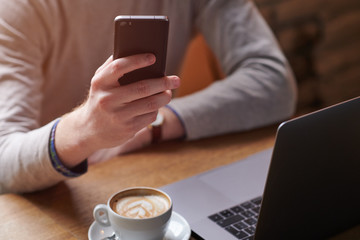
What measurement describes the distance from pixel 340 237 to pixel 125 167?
1.41 ft

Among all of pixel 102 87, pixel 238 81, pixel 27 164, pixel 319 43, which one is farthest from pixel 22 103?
pixel 319 43

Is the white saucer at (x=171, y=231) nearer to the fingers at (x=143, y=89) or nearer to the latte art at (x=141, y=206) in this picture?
the latte art at (x=141, y=206)

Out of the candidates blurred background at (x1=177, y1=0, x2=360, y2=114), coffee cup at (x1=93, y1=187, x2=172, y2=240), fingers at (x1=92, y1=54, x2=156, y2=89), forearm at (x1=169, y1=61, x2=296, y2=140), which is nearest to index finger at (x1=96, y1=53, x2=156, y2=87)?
fingers at (x1=92, y1=54, x2=156, y2=89)

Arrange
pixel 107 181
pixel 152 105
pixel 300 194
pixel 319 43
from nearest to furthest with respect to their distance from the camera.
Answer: pixel 300 194 → pixel 152 105 → pixel 107 181 → pixel 319 43

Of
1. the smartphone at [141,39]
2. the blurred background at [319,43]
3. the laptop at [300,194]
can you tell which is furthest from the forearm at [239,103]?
the blurred background at [319,43]

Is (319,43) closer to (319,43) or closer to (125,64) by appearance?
(319,43)

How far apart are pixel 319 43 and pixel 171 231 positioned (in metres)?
1.71

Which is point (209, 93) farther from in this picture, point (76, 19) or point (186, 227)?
point (186, 227)

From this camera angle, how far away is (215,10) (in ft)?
4.27

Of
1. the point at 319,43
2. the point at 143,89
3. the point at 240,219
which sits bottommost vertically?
the point at 319,43

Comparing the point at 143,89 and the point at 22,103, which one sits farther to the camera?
the point at 22,103

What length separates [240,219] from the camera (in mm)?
783

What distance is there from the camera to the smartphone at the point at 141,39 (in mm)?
659

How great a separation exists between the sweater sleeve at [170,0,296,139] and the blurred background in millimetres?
729
